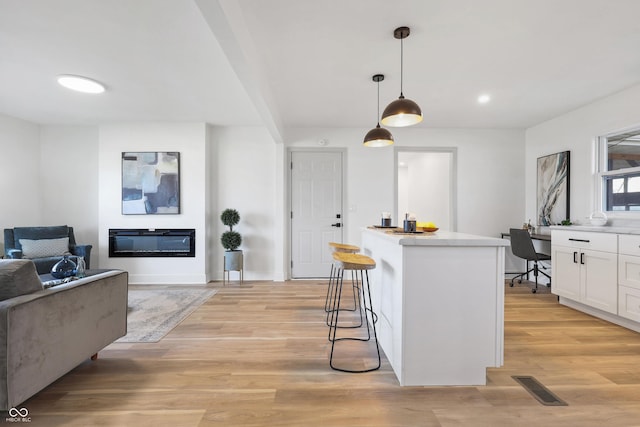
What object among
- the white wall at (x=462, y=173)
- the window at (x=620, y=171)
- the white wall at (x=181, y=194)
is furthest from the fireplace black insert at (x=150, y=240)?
the window at (x=620, y=171)

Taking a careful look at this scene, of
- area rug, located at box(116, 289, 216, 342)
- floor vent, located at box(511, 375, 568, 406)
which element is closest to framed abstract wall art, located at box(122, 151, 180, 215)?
area rug, located at box(116, 289, 216, 342)

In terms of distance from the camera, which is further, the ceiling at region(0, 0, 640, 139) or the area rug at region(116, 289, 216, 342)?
the area rug at region(116, 289, 216, 342)

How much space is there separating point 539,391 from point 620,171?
10.7 ft

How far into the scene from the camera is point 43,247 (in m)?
4.09

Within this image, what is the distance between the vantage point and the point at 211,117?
4.57m

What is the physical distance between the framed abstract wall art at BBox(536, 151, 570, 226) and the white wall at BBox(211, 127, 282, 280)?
4.28m

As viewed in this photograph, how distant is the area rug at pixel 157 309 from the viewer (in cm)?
281

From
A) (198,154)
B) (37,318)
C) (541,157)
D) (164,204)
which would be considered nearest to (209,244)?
(164,204)

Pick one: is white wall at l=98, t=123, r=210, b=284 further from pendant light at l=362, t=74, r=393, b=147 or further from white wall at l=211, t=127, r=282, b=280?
pendant light at l=362, t=74, r=393, b=147

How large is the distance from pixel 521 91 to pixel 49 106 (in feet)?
19.9

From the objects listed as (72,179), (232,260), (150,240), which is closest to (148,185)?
(150,240)

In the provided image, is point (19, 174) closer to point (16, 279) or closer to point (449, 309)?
point (16, 279)

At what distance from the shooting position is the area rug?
2814mm

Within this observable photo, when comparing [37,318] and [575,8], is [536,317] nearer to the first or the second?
[575,8]
